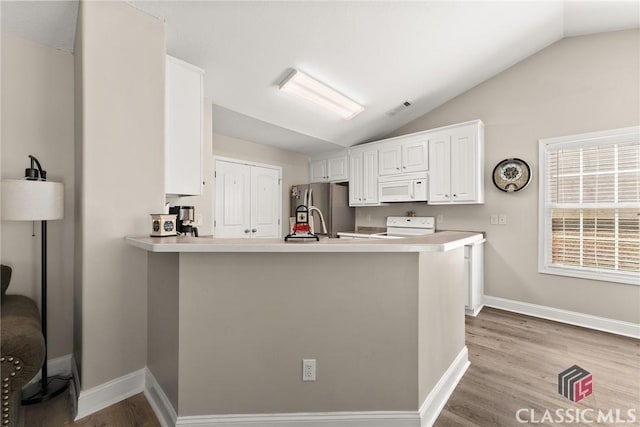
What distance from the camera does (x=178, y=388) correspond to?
1503 millimetres

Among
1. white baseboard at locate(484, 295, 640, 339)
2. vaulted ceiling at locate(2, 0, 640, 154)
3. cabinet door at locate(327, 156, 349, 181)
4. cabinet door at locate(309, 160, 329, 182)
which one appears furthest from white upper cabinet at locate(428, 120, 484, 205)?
cabinet door at locate(309, 160, 329, 182)

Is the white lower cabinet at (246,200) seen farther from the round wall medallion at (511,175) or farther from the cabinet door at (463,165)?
the round wall medallion at (511,175)

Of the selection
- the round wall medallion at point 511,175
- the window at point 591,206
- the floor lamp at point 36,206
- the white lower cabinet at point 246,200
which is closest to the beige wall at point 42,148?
the floor lamp at point 36,206

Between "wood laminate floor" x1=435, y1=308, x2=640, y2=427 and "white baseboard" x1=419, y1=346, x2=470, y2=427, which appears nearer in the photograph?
"white baseboard" x1=419, y1=346, x2=470, y2=427

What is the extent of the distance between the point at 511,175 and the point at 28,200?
447 centimetres

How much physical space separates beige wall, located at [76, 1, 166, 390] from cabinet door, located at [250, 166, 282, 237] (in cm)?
255

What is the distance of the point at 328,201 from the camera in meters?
4.93

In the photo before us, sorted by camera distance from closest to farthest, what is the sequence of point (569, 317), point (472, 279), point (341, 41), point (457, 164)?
1. point (341, 41)
2. point (569, 317)
3. point (472, 279)
4. point (457, 164)

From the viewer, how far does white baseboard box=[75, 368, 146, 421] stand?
67.8 inches

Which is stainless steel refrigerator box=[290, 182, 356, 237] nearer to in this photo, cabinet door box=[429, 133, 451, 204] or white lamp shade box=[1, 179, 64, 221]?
cabinet door box=[429, 133, 451, 204]

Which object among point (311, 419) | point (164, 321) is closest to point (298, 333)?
point (311, 419)

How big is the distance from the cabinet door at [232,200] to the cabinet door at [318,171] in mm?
1335

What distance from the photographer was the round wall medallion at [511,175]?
11.5ft

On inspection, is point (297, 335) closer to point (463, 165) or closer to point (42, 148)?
point (42, 148)
